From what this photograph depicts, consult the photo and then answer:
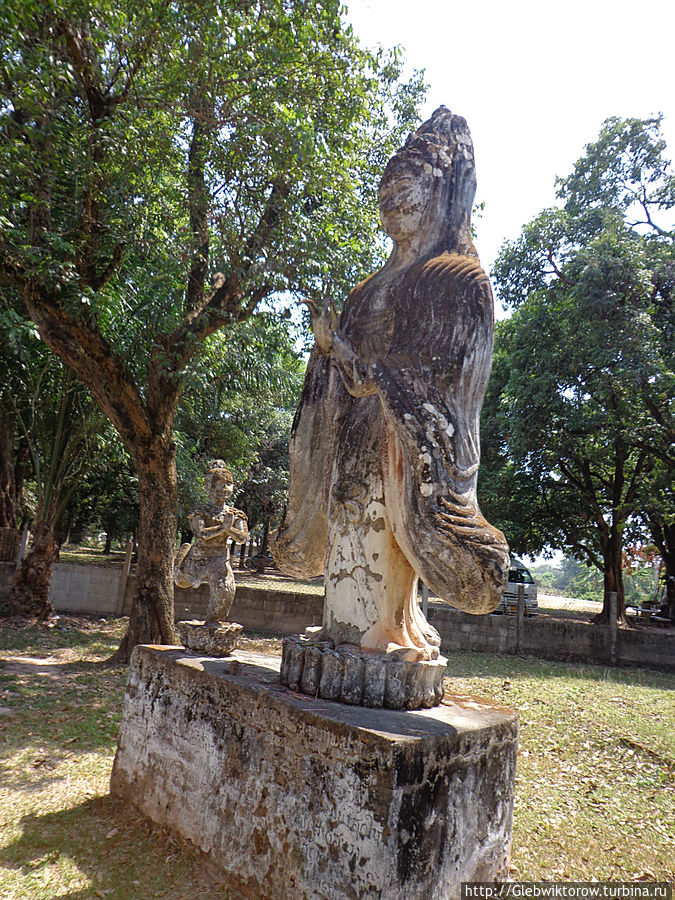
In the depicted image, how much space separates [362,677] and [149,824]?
167 centimetres

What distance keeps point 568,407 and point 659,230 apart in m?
4.63

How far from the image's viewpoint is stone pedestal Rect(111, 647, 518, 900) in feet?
7.69

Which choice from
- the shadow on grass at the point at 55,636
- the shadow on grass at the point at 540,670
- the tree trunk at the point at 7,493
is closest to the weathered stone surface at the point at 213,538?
the shadow on grass at the point at 55,636

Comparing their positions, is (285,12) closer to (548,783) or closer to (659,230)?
(548,783)

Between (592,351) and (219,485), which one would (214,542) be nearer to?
(219,485)

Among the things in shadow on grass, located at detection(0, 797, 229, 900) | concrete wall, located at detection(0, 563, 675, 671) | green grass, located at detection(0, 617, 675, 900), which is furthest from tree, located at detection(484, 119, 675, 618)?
shadow on grass, located at detection(0, 797, 229, 900)

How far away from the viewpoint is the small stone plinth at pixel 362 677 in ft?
9.27

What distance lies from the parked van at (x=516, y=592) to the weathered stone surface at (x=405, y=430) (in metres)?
12.5

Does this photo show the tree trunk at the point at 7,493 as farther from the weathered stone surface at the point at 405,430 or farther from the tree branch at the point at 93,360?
the weathered stone surface at the point at 405,430

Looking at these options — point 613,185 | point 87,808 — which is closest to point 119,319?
point 87,808

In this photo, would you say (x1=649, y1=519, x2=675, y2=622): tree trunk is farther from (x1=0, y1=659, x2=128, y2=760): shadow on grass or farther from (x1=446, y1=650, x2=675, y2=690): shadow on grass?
(x1=0, y1=659, x2=128, y2=760): shadow on grass

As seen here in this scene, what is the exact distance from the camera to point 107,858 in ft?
10.1

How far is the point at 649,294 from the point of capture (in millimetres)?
12133

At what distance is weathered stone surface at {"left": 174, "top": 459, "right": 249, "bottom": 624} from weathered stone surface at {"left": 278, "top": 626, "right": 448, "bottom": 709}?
71.5 inches
